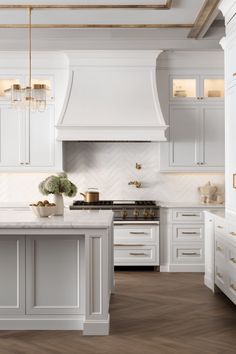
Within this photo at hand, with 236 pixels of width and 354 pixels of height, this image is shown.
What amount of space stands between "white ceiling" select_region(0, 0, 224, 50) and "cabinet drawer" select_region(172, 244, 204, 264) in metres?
2.55

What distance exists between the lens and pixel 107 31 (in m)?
6.38

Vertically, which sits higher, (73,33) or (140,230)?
(73,33)

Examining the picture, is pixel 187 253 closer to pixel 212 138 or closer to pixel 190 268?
pixel 190 268

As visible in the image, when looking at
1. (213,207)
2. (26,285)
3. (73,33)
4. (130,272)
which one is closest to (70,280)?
(26,285)

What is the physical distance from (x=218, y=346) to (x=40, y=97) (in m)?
2.53

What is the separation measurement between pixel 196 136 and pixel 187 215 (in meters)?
1.05

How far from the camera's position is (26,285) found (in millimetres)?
4102

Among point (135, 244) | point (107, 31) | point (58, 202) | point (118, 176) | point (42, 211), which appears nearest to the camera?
point (42, 211)

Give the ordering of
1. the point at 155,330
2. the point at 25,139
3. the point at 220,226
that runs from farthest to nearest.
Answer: the point at 25,139, the point at 220,226, the point at 155,330

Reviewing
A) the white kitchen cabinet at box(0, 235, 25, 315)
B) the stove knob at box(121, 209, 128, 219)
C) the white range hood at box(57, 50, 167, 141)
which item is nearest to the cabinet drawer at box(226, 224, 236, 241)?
the white kitchen cabinet at box(0, 235, 25, 315)

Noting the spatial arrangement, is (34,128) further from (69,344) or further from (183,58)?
(69,344)

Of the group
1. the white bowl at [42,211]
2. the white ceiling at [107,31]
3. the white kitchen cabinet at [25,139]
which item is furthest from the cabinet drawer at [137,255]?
the white ceiling at [107,31]

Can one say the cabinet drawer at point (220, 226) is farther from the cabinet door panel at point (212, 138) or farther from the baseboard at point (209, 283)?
the cabinet door panel at point (212, 138)

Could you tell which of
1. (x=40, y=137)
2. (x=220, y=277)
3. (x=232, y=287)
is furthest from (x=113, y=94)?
(x=232, y=287)
